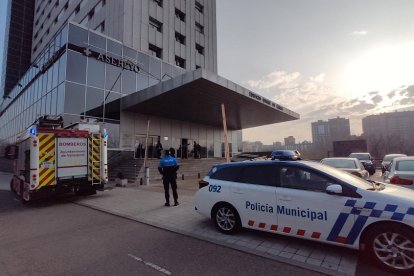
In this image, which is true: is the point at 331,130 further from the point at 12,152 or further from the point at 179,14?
the point at 12,152

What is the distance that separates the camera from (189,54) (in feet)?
103

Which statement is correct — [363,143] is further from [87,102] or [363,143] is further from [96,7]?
[96,7]

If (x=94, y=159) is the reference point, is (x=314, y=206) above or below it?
below

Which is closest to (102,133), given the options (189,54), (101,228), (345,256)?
(101,228)

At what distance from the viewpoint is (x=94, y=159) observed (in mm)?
10047

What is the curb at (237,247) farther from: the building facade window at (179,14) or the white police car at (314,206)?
the building facade window at (179,14)

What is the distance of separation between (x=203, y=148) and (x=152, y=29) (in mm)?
13842

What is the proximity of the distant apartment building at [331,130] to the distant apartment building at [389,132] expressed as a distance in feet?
15.9

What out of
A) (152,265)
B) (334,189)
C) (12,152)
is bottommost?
(152,265)

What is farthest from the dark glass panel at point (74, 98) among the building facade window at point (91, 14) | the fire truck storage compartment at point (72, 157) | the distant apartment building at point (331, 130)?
the distant apartment building at point (331, 130)

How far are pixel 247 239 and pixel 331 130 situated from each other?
253 ft

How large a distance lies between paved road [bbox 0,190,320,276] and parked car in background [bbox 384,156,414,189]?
3.57m

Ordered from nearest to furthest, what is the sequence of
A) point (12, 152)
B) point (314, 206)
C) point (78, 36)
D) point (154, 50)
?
point (314, 206) < point (12, 152) < point (78, 36) < point (154, 50)

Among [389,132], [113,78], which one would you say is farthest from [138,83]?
[389,132]
